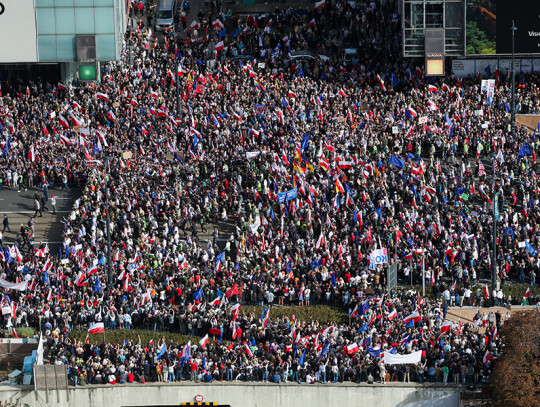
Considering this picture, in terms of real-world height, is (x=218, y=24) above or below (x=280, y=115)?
above

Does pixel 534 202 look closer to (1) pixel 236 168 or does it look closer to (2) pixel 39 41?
(1) pixel 236 168

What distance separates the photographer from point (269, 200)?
281 ft

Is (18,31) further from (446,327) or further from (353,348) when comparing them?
(446,327)

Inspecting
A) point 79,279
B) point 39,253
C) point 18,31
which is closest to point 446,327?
point 79,279

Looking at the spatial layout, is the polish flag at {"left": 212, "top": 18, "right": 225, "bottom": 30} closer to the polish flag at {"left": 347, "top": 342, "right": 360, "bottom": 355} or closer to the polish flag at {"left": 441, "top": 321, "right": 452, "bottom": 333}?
the polish flag at {"left": 347, "top": 342, "right": 360, "bottom": 355}

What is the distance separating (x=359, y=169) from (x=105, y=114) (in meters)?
17.5

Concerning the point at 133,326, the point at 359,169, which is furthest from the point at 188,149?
the point at 133,326

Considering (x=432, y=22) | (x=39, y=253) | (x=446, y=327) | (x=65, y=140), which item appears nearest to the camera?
(x=446, y=327)

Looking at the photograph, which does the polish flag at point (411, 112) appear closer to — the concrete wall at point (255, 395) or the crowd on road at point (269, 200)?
the crowd on road at point (269, 200)

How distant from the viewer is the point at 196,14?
107375 millimetres

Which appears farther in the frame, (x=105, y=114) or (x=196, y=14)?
(x=196, y=14)

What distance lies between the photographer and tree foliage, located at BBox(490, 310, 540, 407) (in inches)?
2657

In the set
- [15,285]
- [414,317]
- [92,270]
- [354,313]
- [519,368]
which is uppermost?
[92,270]

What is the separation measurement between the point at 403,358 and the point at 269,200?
1771 cm
